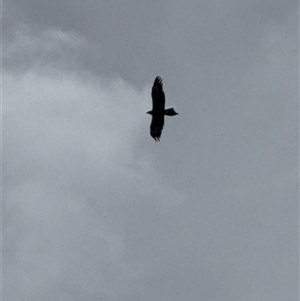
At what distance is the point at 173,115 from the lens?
59.1m

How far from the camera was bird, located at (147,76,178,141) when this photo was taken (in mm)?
58844

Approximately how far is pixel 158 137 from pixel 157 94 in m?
4.15

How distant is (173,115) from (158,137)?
2.65 meters

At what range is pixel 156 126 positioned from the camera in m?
60.2

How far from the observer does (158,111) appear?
5962cm

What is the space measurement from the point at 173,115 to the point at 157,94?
2.47 metres

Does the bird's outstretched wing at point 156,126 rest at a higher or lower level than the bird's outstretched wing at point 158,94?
lower

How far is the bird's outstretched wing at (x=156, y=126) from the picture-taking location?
60.0 meters

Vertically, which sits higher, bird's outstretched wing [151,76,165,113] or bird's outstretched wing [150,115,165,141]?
bird's outstretched wing [151,76,165,113]

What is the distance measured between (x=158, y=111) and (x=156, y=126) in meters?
1.51

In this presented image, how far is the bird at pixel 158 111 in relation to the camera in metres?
58.8

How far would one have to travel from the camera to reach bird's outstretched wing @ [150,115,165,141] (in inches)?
2362

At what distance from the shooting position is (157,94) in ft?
193
